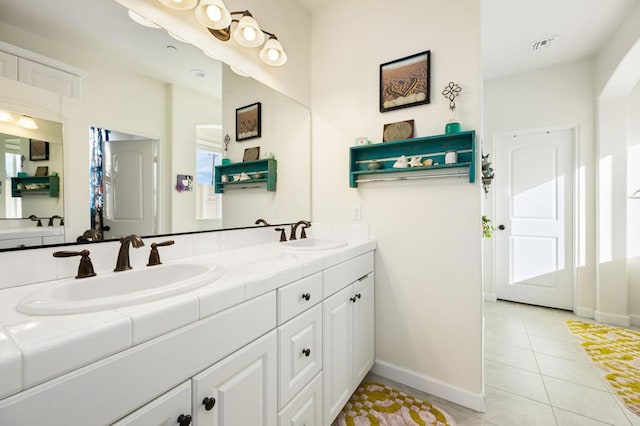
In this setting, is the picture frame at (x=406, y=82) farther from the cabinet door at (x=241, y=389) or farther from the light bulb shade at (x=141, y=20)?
the cabinet door at (x=241, y=389)

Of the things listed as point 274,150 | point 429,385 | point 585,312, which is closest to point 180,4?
point 274,150

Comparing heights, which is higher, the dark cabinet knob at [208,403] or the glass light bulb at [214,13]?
the glass light bulb at [214,13]

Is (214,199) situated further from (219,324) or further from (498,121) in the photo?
(498,121)

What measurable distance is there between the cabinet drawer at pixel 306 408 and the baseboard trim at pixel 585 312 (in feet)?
10.7

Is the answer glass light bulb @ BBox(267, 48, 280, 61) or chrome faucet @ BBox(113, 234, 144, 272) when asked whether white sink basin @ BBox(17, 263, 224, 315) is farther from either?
glass light bulb @ BBox(267, 48, 280, 61)

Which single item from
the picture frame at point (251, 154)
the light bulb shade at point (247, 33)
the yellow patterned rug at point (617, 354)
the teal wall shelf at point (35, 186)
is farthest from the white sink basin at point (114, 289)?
the yellow patterned rug at point (617, 354)

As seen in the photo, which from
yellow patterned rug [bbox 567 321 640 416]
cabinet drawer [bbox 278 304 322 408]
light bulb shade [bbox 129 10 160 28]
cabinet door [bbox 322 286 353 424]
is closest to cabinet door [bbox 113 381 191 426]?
cabinet drawer [bbox 278 304 322 408]

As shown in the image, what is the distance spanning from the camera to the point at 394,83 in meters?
1.91

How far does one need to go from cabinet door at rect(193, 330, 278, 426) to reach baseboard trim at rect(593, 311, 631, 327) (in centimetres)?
355

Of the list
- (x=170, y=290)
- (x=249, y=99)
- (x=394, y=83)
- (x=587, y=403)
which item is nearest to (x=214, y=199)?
(x=249, y=99)

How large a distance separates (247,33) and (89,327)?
5.42ft

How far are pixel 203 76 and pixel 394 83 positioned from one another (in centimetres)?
124

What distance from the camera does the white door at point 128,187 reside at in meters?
1.15

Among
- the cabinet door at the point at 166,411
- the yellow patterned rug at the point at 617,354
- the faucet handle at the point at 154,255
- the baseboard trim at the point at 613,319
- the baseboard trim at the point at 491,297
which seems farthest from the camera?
the baseboard trim at the point at 491,297
